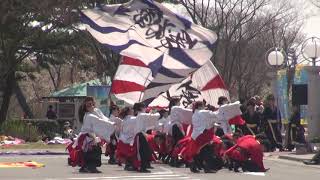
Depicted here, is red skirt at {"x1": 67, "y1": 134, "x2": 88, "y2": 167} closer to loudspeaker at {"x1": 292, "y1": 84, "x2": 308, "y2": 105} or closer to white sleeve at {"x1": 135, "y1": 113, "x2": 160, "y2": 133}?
white sleeve at {"x1": 135, "y1": 113, "x2": 160, "y2": 133}

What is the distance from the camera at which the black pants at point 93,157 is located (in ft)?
53.7

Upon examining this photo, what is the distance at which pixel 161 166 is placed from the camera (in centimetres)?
1883

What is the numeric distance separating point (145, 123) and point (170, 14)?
5784mm

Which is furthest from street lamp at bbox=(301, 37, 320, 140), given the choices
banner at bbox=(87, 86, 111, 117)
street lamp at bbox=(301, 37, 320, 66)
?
banner at bbox=(87, 86, 111, 117)

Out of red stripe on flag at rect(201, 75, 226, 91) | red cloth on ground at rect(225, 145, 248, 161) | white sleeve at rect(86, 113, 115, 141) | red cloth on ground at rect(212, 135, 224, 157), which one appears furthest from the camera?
red stripe on flag at rect(201, 75, 226, 91)

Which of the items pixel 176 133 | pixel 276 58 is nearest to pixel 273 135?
pixel 276 58

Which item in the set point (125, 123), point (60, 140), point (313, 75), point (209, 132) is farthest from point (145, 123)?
point (60, 140)

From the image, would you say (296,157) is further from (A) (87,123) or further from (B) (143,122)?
(A) (87,123)

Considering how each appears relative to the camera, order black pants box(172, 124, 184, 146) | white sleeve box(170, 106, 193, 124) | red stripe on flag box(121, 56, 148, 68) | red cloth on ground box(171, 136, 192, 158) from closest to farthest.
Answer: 1. red cloth on ground box(171, 136, 192, 158)
2. white sleeve box(170, 106, 193, 124)
3. black pants box(172, 124, 184, 146)
4. red stripe on flag box(121, 56, 148, 68)

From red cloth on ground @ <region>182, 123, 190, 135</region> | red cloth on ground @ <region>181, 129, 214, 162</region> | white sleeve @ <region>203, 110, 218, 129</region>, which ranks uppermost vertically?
white sleeve @ <region>203, 110, 218, 129</region>

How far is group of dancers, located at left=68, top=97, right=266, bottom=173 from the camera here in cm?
1638

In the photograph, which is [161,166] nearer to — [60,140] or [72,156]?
[72,156]

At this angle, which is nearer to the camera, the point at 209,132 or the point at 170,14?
the point at 209,132

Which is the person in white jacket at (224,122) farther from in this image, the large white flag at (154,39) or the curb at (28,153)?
the curb at (28,153)
